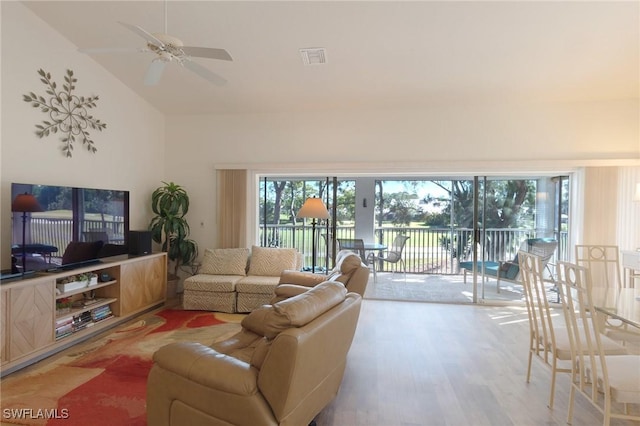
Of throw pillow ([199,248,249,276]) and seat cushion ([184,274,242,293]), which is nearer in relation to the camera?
seat cushion ([184,274,242,293])

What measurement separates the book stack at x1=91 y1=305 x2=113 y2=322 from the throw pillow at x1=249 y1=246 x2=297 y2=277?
1721 millimetres

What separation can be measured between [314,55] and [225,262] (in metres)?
2.97

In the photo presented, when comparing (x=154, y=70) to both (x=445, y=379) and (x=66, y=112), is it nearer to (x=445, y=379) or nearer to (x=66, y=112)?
(x=66, y=112)

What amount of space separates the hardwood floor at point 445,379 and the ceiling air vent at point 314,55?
3130mm

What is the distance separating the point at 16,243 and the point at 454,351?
4121 millimetres

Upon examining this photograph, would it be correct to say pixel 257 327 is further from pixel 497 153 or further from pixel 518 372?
pixel 497 153

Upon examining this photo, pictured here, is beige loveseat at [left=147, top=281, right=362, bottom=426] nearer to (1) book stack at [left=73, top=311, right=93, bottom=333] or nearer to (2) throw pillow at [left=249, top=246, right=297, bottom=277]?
(1) book stack at [left=73, top=311, right=93, bottom=333]

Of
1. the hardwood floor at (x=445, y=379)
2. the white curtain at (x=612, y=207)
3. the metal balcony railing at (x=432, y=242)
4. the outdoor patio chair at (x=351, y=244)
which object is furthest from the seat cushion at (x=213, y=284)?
the white curtain at (x=612, y=207)

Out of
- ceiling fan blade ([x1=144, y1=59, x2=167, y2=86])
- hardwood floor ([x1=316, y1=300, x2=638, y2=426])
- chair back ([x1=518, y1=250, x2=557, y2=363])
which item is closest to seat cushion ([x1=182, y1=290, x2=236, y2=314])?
hardwood floor ([x1=316, y1=300, x2=638, y2=426])

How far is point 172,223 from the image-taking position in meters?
4.79

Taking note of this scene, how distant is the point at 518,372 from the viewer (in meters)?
2.74

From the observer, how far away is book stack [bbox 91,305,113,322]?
350 cm

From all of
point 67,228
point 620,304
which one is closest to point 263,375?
point 620,304

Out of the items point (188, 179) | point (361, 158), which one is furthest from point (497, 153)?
point (188, 179)
